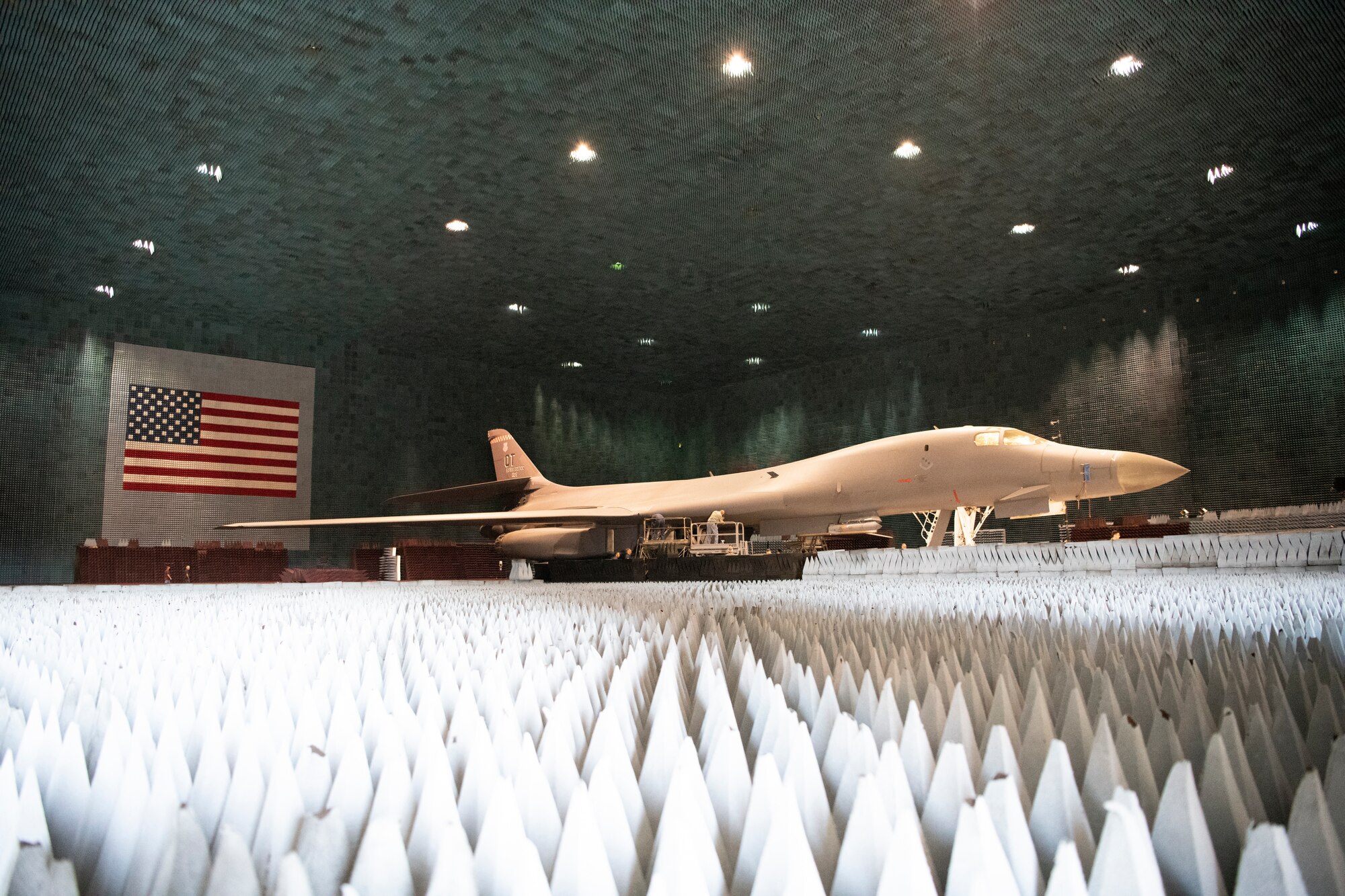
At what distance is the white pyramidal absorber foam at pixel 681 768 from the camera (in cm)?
40

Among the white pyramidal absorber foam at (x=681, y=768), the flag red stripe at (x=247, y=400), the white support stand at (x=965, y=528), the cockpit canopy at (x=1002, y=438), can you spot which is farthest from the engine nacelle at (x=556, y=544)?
the white pyramidal absorber foam at (x=681, y=768)

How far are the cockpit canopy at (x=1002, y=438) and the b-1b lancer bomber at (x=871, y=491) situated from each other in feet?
0.04

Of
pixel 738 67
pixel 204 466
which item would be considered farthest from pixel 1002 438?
pixel 204 466

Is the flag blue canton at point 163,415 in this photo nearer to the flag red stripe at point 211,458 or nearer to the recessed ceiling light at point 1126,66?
the flag red stripe at point 211,458

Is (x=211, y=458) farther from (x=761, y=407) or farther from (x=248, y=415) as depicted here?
(x=761, y=407)

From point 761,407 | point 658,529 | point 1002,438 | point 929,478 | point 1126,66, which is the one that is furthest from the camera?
point 761,407

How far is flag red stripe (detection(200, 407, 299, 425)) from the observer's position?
42.1 feet

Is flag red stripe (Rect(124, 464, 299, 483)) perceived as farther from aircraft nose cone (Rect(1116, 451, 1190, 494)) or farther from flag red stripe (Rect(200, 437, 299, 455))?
aircraft nose cone (Rect(1116, 451, 1190, 494))

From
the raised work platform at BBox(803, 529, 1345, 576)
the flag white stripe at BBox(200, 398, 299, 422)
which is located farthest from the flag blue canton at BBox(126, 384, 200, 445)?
the raised work platform at BBox(803, 529, 1345, 576)

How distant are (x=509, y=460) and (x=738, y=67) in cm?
908

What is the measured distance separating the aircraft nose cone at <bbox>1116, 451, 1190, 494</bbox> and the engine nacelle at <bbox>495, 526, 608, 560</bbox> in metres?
5.65

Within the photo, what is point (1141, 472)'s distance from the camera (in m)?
8.16

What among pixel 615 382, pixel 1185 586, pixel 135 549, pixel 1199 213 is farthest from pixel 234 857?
pixel 615 382

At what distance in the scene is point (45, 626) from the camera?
5.74 ft
